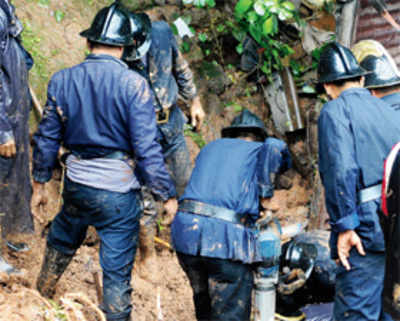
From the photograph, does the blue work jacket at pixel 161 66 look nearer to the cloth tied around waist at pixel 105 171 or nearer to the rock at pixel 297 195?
the cloth tied around waist at pixel 105 171

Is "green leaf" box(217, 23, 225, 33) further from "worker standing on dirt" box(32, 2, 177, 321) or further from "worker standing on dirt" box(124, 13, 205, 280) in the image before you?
"worker standing on dirt" box(32, 2, 177, 321)

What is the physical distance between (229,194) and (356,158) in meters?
0.92

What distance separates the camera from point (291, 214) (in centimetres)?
733

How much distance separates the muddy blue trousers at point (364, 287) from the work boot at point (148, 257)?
214cm

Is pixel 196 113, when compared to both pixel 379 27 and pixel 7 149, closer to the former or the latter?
pixel 7 149

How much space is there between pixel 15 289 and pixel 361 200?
2.19m

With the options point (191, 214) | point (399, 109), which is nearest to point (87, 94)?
point (191, 214)

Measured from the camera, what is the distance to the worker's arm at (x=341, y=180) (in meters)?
3.09

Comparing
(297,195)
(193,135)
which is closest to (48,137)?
(193,135)

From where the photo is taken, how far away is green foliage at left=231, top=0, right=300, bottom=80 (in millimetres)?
5832

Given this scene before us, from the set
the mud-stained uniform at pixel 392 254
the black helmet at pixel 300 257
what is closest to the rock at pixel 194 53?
the black helmet at pixel 300 257

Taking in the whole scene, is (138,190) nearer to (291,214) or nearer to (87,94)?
(87,94)

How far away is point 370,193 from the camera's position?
312cm

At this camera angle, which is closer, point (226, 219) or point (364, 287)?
point (364, 287)
